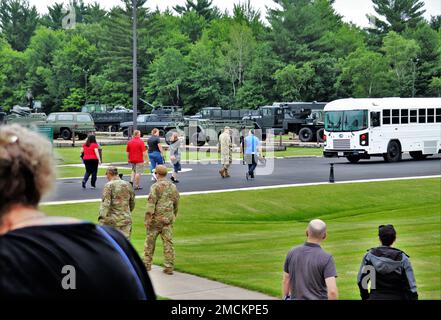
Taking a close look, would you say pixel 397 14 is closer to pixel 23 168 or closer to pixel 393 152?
pixel 393 152

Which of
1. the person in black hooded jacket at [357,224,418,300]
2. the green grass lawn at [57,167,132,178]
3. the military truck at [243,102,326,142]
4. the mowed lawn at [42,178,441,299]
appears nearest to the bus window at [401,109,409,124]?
the mowed lawn at [42,178,441,299]

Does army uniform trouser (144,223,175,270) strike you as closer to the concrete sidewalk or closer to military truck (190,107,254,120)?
the concrete sidewalk

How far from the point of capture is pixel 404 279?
7.72 meters

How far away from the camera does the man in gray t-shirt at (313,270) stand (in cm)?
697

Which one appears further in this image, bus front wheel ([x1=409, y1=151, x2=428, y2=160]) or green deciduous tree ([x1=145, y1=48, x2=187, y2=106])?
green deciduous tree ([x1=145, y1=48, x2=187, y2=106])

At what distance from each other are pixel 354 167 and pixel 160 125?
25.2m

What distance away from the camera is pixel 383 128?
122 feet

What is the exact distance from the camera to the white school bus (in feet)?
121

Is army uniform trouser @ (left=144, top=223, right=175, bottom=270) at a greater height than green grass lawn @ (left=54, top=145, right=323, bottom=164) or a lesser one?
lesser

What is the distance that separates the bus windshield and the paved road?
59.8 inches

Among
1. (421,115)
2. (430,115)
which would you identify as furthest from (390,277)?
(430,115)

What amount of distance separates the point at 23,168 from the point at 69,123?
51860 mm

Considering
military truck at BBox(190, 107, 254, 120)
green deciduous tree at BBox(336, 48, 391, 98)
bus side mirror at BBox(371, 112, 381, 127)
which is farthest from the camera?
green deciduous tree at BBox(336, 48, 391, 98)
